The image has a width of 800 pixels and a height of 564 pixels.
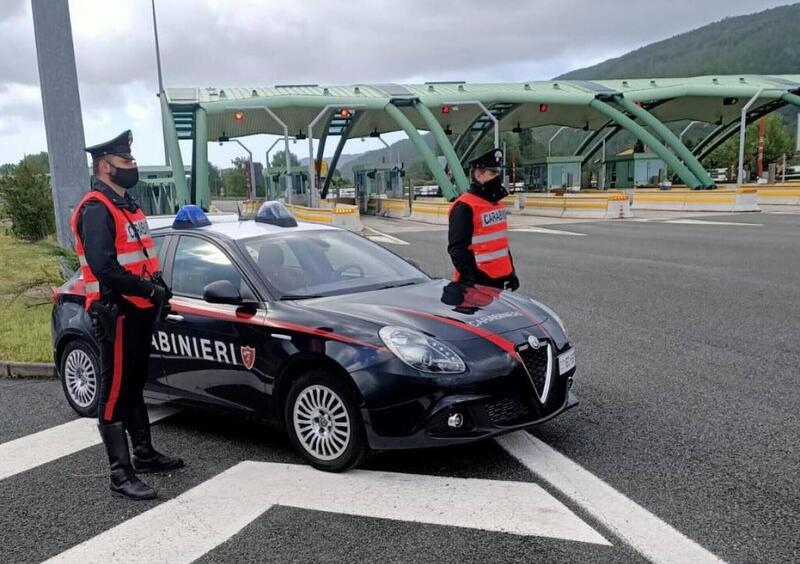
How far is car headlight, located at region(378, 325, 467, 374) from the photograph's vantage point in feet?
11.6

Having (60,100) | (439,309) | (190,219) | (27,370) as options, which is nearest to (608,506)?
(439,309)

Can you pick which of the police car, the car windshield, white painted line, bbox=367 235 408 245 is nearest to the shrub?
white painted line, bbox=367 235 408 245

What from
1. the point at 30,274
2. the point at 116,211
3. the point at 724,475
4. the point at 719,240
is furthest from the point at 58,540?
the point at 719,240

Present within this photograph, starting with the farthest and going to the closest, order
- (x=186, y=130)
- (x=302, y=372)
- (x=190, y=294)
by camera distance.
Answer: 1. (x=186, y=130)
2. (x=190, y=294)
3. (x=302, y=372)

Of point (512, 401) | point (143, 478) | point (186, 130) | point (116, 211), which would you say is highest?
point (186, 130)

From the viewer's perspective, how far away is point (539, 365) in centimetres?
387

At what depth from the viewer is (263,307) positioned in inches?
162

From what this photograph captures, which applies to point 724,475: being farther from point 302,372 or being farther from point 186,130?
point 186,130

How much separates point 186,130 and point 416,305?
41.1 meters

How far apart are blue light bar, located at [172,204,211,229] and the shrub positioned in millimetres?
18994

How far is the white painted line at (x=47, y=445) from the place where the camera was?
4.21 metres

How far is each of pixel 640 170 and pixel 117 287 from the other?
49.0 m

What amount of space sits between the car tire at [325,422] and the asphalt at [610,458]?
9.7 inches

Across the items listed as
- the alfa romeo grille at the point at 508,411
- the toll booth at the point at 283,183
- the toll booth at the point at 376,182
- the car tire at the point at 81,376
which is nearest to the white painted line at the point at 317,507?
the alfa romeo grille at the point at 508,411
